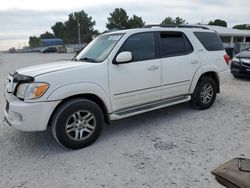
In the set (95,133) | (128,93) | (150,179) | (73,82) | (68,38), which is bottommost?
(150,179)

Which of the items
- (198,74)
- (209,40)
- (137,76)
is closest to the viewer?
(137,76)

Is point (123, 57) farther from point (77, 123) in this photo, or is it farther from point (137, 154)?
point (137, 154)

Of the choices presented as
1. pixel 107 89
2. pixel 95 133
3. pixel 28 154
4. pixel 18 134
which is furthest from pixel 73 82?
pixel 18 134

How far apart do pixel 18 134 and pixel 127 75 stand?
87.8 inches

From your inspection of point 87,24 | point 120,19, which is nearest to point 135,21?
point 120,19

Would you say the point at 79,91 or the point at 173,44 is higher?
the point at 173,44

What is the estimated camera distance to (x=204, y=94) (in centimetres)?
556

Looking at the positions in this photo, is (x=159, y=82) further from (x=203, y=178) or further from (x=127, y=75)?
(x=203, y=178)

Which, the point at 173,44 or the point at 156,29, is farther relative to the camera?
the point at 173,44

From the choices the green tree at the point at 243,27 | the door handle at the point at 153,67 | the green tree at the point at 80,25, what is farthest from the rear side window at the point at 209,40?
the green tree at the point at 80,25

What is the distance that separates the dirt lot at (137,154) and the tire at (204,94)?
0.34m

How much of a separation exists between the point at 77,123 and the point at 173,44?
2506 mm

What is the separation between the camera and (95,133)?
3.97m

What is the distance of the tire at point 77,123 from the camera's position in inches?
143
